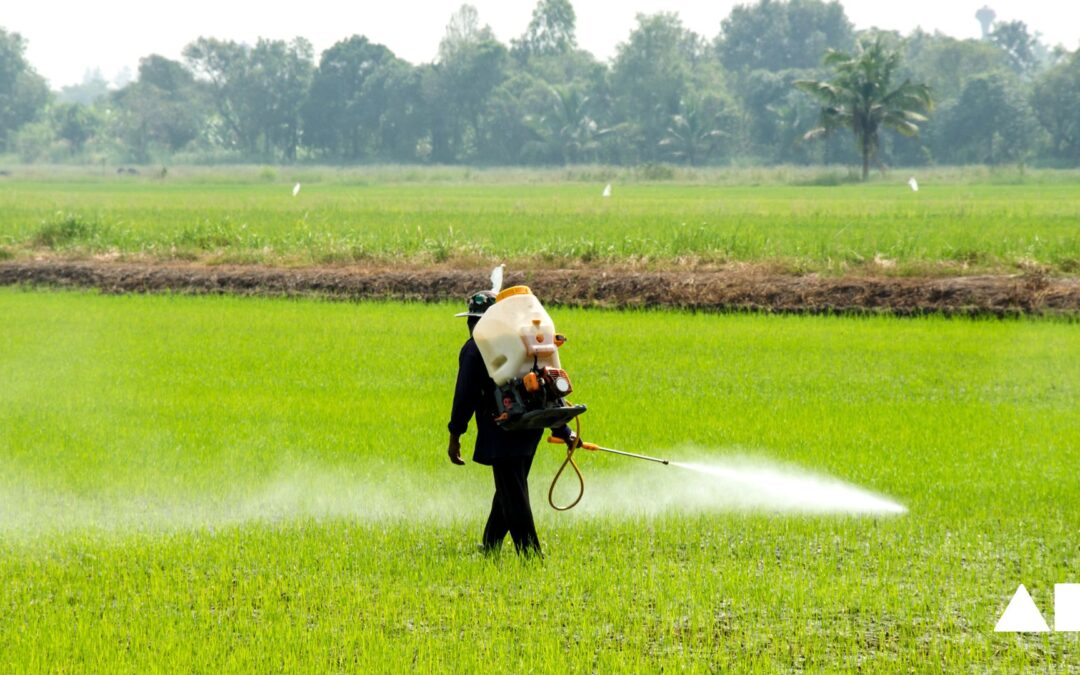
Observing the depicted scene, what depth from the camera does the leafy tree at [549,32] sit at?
4375 inches

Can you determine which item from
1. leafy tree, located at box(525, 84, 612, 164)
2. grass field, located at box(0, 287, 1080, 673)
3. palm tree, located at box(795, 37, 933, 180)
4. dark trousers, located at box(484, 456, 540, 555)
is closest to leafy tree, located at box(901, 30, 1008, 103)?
leafy tree, located at box(525, 84, 612, 164)

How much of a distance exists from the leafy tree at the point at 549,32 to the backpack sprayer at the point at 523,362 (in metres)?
106

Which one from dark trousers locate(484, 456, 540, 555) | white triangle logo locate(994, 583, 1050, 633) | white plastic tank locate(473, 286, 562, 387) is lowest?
white triangle logo locate(994, 583, 1050, 633)

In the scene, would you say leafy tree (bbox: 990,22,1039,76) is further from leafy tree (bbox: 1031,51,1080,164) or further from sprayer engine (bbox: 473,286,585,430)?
sprayer engine (bbox: 473,286,585,430)

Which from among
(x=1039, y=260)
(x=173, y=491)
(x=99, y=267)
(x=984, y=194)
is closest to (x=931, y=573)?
(x=173, y=491)

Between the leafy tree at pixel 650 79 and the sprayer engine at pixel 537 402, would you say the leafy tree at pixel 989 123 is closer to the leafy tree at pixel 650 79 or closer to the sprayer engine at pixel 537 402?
the leafy tree at pixel 650 79

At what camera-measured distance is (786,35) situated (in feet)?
354

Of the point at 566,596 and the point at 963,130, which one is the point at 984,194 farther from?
the point at 566,596

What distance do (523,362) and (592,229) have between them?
21.6 m

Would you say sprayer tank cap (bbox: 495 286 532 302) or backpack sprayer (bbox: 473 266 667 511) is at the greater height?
sprayer tank cap (bbox: 495 286 532 302)

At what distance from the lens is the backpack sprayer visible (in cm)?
655

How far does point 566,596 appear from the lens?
6.77m

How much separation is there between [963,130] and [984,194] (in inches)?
1269

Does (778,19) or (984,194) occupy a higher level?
(778,19)
